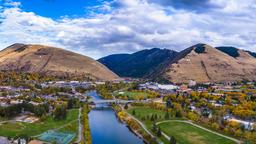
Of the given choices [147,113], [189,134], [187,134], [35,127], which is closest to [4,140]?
[35,127]

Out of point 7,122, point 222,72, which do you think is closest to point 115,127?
point 7,122

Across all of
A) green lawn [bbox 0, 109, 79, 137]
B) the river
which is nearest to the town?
green lawn [bbox 0, 109, 79, 137]

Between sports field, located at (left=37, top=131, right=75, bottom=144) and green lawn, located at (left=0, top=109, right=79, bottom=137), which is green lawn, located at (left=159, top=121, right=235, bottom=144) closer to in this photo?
sports field, located at (left=37, top=131, right=75, bottom=144)

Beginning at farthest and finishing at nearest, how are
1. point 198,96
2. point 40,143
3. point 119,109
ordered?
point 198,96, point 119,109, point 40,143

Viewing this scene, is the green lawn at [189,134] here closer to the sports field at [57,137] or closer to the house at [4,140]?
the sports field at [57,137]

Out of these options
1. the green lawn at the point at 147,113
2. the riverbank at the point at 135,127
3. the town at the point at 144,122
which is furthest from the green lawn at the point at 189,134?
the riverbank at the point at 135,127

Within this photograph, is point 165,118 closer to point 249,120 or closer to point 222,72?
point 249,120
